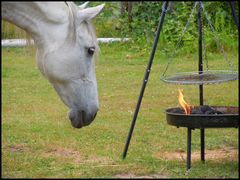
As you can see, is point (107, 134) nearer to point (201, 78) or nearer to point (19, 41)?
point (201, 78)

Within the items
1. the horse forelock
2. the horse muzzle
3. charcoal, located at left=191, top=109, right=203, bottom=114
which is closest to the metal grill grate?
charcoal, located at left=191, top=109, right=203, bottom=114

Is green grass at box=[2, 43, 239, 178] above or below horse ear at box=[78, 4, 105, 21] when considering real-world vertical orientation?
below

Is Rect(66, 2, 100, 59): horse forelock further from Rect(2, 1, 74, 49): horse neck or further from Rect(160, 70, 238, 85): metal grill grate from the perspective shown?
Rect(160, 70, 238, 85): metal grill grate

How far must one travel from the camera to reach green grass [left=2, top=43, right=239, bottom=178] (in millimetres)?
4562

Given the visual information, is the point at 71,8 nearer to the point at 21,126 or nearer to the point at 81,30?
the point at 81,30

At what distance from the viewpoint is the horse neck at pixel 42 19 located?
9.86 feet

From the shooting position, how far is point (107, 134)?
6102mm

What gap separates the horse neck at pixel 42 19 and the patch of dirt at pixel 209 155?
6.69 ft

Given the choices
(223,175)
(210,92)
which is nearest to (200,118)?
(223,175)

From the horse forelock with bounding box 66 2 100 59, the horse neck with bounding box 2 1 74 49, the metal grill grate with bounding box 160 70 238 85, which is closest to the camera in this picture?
the horse neck with bounding box 2 1 74 49

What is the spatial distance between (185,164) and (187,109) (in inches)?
16.0

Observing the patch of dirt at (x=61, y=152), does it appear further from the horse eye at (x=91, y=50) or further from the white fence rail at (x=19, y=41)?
the horse eye at (x=91, y=50)

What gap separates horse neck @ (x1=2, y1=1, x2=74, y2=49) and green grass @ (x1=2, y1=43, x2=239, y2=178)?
317 mm

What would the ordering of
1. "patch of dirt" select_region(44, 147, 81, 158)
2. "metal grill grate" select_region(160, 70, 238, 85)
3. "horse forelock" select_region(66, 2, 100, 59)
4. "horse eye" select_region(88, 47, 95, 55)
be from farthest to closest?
"patch of dirt" select_region(44, 147, 81, 158) → "metal grill grate" select_region(160, 70, 238, 85) → "horse eye" select_region(88, 47, 95, 55) → "horse forelock" select_region(66, 2, 100, 59)
